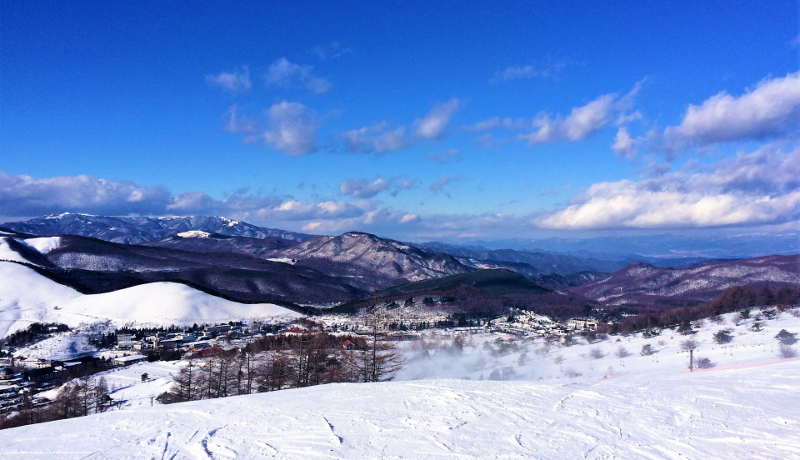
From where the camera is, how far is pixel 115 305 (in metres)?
73.9

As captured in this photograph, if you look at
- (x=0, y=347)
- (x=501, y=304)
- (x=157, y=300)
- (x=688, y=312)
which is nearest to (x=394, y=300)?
(x=501, y=304)

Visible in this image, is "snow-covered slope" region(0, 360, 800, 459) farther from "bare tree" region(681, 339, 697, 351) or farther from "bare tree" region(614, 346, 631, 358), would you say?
"bare tree" region(614, 346, 631, 358)

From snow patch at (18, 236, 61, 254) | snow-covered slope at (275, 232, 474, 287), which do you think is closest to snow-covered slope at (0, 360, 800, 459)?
snow-covered slope at (275, 232, 474, 287)

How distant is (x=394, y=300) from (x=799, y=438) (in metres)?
73.6

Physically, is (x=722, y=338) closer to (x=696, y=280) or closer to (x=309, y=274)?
(x=696, y=280)

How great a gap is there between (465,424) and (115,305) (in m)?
81.1

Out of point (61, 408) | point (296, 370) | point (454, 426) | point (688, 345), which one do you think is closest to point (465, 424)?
point (454, 426)

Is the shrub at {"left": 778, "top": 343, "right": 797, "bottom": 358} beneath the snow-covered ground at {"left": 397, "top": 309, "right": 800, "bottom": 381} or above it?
above

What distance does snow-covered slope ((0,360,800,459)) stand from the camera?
7676mm

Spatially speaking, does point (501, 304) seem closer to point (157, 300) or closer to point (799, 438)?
point (157, 300)

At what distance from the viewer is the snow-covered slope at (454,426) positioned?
768 cm

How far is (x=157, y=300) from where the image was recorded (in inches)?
2987

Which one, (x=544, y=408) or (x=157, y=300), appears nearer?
(x=544, y=408)

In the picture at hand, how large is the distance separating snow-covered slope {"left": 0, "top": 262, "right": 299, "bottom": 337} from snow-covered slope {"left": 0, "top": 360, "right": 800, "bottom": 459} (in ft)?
218
